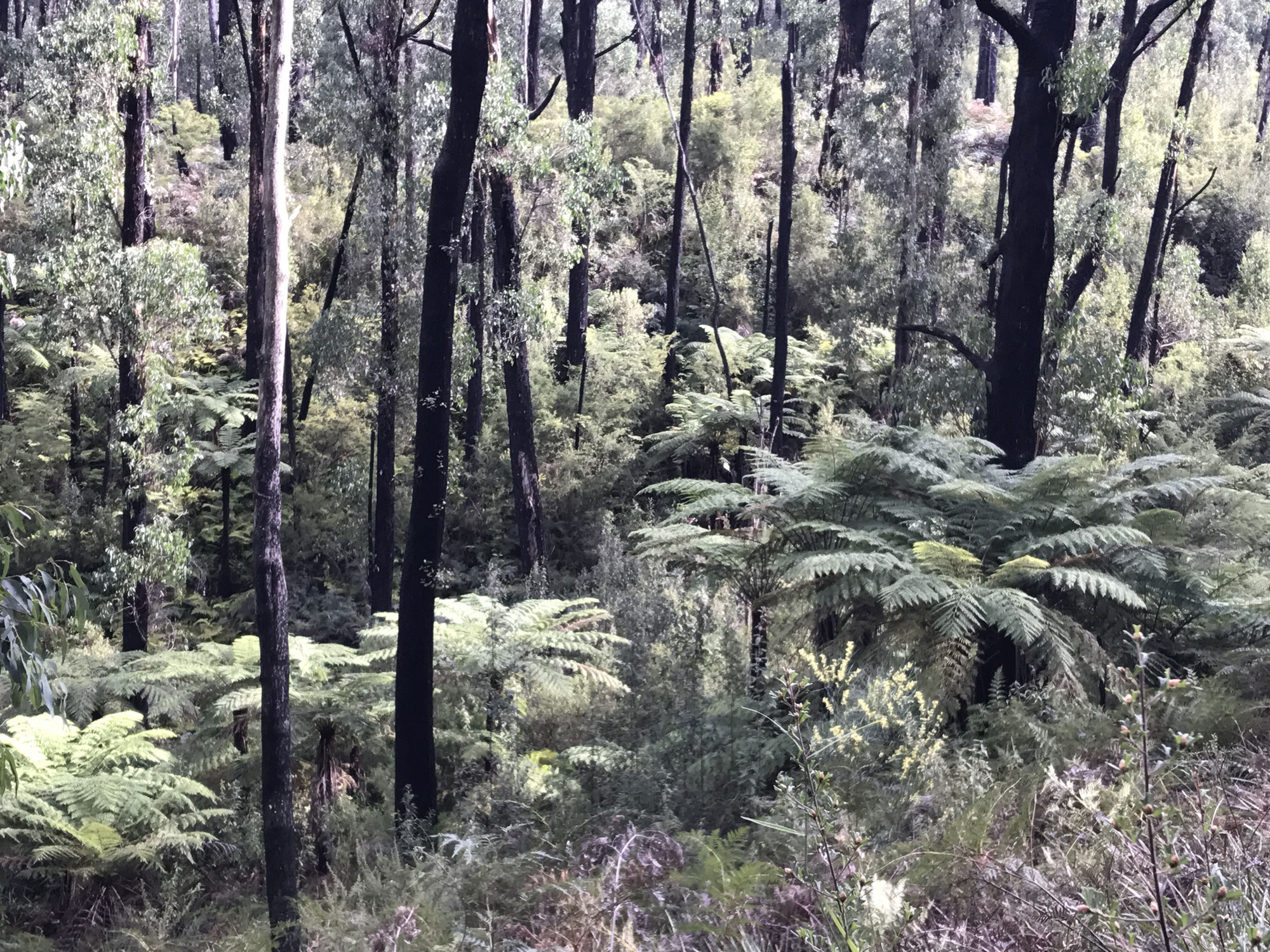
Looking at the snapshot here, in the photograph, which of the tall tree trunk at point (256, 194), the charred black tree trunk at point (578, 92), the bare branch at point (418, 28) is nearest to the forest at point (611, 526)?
the tall tree trunk at point (256, 194)

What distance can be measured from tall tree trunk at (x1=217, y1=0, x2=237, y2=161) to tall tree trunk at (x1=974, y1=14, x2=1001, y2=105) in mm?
28158

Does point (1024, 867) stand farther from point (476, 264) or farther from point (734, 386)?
point (734, 386)

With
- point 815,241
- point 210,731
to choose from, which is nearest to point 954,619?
point 210,731

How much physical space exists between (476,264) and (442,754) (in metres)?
7.49

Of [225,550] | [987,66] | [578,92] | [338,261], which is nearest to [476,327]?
[338,261]

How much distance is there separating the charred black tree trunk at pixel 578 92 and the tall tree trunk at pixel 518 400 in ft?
15.2

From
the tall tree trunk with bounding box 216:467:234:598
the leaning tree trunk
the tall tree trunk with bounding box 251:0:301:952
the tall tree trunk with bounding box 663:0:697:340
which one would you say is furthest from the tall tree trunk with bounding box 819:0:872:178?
the tall tree trunk with bounding box 251:0:301:952

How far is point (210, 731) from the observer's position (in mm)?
8867

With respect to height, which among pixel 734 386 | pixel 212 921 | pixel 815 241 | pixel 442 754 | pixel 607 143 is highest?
pixel 607 143

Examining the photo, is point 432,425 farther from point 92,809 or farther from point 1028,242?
point 1028,242

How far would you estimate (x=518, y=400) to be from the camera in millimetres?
15445

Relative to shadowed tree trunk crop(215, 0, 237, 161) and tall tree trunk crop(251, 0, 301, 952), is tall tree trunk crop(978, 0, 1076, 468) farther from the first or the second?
shadowed tree trunk crop(215, 0, 237, 161)

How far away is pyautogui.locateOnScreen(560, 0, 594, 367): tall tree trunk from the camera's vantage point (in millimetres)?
20578

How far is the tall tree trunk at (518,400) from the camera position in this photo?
1370cm
